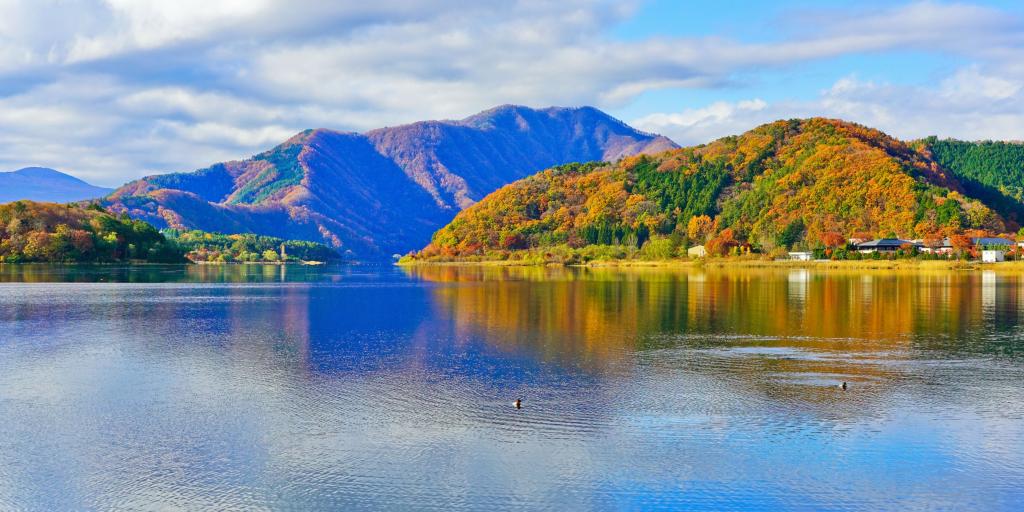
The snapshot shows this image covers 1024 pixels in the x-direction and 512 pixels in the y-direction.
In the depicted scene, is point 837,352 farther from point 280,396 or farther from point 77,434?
point 77,434

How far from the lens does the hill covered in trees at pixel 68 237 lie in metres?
137

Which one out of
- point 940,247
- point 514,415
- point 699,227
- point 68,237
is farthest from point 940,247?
point 68,237

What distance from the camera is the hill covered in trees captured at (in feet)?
451

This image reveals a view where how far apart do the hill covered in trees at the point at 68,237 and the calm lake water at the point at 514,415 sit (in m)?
112

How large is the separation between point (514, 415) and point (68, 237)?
144021 millimetres

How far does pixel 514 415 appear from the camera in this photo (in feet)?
66.6

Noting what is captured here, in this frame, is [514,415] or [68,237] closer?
Result: [514,415]

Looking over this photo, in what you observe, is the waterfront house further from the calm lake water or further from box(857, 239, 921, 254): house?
the calm lake water

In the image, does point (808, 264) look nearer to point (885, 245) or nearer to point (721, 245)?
point (885, 245)

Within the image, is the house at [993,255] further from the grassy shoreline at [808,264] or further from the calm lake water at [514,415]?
the calm lake water at [514,415]

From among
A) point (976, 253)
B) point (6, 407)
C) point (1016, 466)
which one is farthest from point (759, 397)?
point (976, 253)

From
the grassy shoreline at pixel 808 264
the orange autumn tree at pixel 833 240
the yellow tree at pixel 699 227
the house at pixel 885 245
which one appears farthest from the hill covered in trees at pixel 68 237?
the house at pixel 885 245

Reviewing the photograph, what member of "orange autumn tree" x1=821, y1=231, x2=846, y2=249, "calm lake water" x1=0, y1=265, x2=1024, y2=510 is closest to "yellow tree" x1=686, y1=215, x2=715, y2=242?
"orange autumn tree" x1=821, y1=231, x2=846, y2=249

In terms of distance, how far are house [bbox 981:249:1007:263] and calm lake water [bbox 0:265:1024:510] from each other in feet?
306
